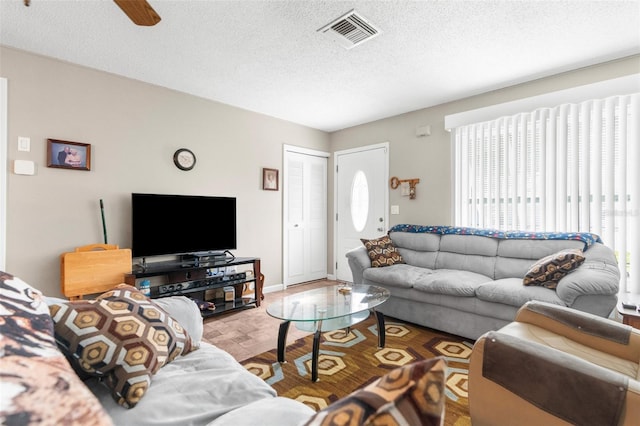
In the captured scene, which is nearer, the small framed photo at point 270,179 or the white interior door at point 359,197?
the small framed photo at point 270,179

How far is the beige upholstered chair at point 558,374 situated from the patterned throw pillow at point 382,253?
1.78 meters

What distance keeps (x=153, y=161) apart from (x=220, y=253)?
1.27 metres

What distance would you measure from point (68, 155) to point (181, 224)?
1.17 metres

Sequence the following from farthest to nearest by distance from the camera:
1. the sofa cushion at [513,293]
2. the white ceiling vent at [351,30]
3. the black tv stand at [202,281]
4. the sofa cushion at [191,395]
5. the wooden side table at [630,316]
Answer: the black tv stand at [202,281] < the sofa cushion at [513,293] < the white ceiling vent at [351,30] < the wooden side table at [630,316] < the sofa cushion at [191,395]

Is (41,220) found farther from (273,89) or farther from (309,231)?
(309,231)

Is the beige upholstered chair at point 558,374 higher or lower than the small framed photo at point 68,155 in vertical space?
lower

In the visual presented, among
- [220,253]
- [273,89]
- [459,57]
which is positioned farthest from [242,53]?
[220,253]

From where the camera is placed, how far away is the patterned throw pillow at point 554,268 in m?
2.44

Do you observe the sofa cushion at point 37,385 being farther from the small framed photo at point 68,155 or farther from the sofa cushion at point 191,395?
the small framed photo at point 68,155

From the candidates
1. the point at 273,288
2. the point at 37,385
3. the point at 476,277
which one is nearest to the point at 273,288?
the point at 273,288

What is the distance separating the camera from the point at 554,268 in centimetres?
248

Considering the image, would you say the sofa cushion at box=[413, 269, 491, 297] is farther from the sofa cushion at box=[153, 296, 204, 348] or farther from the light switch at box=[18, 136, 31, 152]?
the light switch at box=[18, 136, 31, 152]

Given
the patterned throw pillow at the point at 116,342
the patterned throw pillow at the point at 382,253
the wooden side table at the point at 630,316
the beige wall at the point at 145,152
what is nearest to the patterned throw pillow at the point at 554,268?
the wooden side table at the point at 630,316

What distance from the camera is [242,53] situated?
2.73 meters
